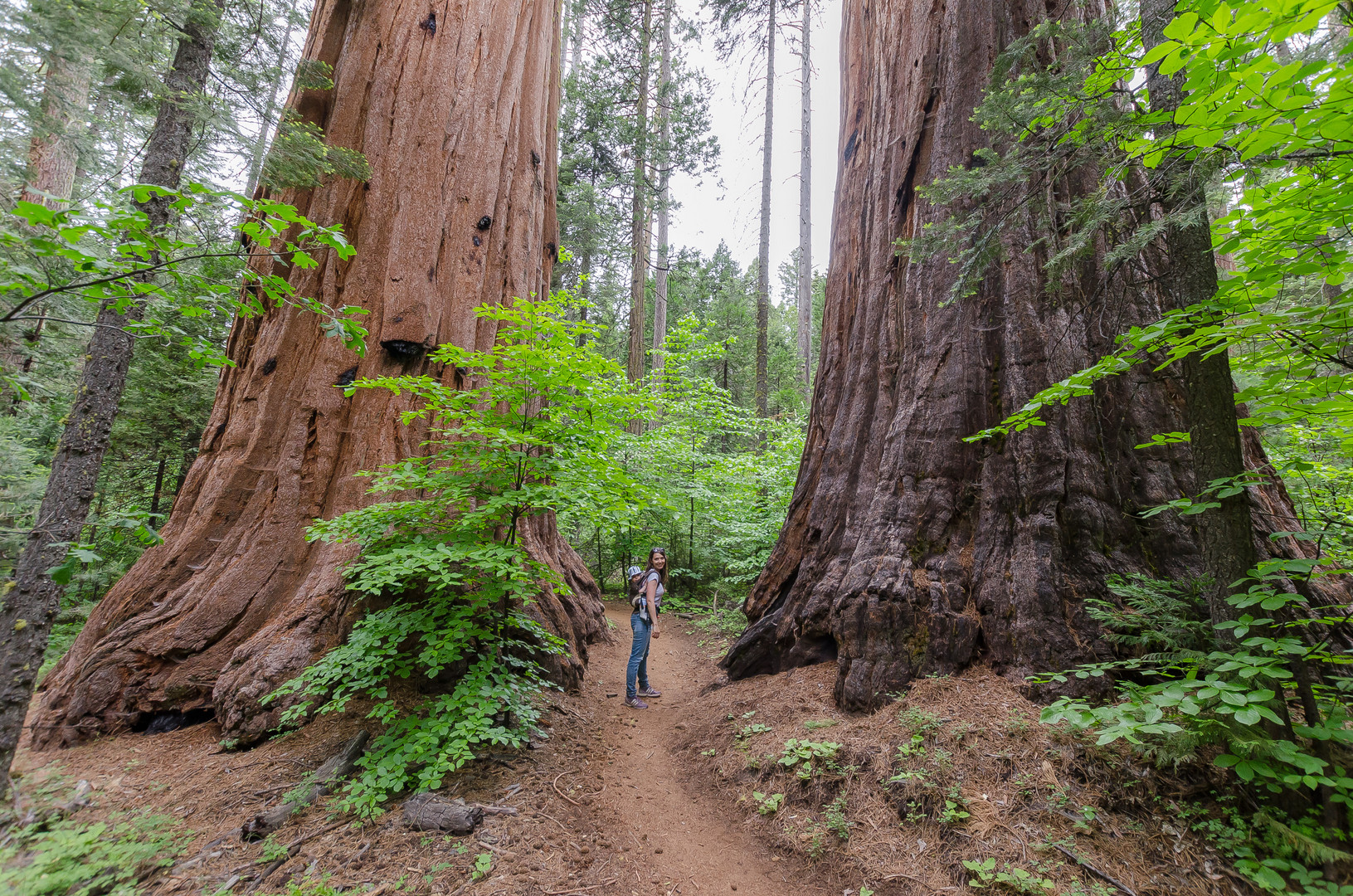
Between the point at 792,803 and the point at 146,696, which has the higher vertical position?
the point at 146,696

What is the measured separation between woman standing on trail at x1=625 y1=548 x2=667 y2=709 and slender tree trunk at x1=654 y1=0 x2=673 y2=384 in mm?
8685

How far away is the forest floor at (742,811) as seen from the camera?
2449mm

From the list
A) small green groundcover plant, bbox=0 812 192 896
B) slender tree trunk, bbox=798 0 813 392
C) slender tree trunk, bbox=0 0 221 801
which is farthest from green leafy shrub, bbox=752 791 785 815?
slender tree trunk, bbox=798 0 813 392

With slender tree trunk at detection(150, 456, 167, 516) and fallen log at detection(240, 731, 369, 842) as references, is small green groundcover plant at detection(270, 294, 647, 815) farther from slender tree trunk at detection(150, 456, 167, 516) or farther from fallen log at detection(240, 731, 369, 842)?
slender tree trunk at detection(150, 456, 167, 516)

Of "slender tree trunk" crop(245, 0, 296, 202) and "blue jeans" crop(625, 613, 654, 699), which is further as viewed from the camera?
"blue jeans" crop(625, 613, 654, 699)

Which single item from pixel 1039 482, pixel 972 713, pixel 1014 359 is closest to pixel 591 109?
pixel 1014 359

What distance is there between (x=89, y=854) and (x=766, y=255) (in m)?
17.6

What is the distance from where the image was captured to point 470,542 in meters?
3.62

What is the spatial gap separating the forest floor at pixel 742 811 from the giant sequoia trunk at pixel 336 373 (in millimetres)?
528

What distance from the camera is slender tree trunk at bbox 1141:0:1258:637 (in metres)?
2.40

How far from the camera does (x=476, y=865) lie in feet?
9.05

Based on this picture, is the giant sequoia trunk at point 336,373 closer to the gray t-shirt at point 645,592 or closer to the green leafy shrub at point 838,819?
the gray t-shirt at point 645,592

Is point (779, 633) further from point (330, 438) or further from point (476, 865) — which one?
point (330, 438)

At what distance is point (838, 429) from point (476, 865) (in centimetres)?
441
